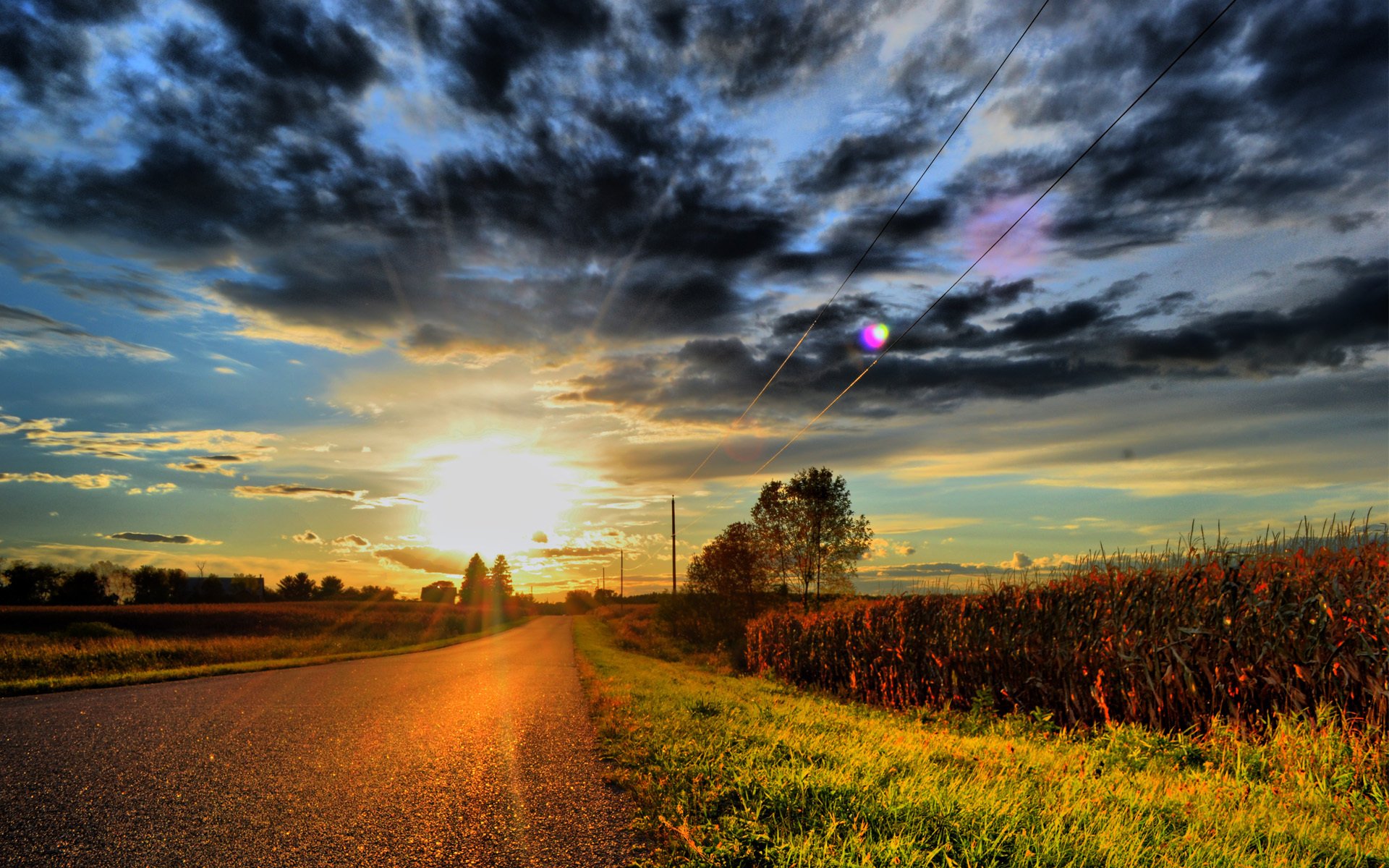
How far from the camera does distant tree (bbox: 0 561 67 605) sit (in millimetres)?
72875

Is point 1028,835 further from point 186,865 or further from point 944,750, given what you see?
point 186,865

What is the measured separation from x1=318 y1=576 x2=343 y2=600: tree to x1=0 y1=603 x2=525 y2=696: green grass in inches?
1402

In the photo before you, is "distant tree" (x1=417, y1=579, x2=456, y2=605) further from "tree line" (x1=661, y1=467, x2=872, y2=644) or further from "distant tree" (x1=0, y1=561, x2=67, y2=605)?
"tree line" (x1=661, y1=467, x2=872, y2=644)

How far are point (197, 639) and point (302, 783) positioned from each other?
31412 mm

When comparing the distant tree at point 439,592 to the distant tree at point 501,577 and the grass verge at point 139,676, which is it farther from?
the grass verge at point 139,676

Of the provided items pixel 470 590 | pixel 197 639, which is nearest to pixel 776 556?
pixel 197 639

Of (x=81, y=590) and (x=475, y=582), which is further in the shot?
(x=475, y=582)

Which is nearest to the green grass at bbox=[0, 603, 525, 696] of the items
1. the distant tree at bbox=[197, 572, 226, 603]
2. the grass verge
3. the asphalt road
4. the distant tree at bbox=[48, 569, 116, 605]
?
the grass verge

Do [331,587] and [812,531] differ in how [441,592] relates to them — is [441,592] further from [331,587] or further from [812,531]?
[812,531]

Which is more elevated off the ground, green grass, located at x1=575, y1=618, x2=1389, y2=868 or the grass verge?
green grass, located at x1=575, y1=618, x2=1389, y2=868

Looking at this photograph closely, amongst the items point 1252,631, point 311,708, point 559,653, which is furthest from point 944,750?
Answer: point 559,653

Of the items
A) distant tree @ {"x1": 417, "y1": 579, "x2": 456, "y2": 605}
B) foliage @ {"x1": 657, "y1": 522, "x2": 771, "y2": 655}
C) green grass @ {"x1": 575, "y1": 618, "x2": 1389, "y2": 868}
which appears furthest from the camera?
distant tree @ {"x1": 417, "y1": 579, "x2": 456, "y2": 605}

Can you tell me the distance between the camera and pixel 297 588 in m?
102

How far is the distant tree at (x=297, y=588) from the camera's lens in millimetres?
99438
